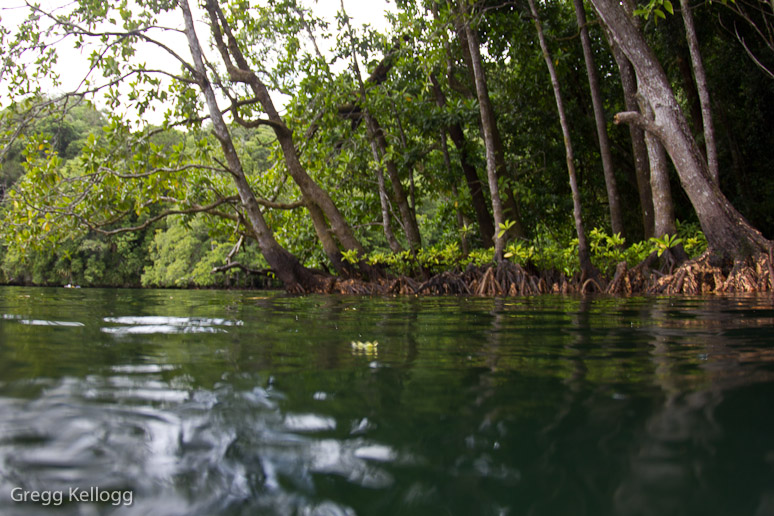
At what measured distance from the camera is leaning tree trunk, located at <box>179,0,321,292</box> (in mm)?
10641

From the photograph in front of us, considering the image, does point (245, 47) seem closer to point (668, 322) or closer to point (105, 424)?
point (668, 322)

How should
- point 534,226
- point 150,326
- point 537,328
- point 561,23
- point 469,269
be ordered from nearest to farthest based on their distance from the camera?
point 537,328
point 150,326
point 469,269
point 561,23
point 534,226

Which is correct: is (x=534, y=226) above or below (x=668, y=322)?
above

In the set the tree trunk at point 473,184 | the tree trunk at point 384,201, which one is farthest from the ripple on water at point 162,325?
the tree trunk at point 473,184

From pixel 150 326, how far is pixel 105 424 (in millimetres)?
2529

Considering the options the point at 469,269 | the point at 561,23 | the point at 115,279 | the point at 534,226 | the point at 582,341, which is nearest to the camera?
the point at 582,341

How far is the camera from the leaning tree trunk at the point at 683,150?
709 cm

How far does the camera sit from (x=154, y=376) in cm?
187

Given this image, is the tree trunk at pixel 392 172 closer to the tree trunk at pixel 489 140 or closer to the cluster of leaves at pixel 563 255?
the cluster of leaves at pixel 563 255

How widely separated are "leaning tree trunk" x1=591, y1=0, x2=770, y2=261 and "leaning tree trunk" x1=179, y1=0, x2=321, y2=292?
23.3 ft

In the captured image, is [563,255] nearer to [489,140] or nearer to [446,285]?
[446,285]

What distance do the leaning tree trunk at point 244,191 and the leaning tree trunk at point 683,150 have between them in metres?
7.10

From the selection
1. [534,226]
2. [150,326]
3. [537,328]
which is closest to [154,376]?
[150,326]

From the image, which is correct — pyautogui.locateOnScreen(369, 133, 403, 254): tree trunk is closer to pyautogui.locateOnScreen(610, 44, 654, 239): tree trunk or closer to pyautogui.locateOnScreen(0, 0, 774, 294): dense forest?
pyautogui.locateOnScreen(0, 0, 774, 294): dense forest
